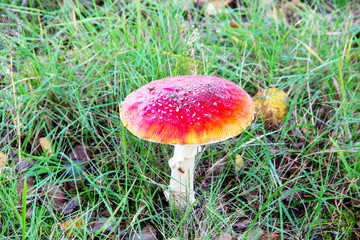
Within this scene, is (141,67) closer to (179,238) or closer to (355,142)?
(179,238)

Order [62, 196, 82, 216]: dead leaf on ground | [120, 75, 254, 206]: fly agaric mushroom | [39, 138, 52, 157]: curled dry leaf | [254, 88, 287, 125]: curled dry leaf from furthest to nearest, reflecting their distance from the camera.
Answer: [254, 88, 287, 125]: curled dry leaf
[39, 138, 52, 157]: curled dry leaf
[62, 196, 82, 216]: dead leaf on ground
[120, 75, 254, 206]: fly agaric mushroom

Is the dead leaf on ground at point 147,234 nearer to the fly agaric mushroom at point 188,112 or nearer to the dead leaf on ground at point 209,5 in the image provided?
the fly agaric mushroom at point 188,112

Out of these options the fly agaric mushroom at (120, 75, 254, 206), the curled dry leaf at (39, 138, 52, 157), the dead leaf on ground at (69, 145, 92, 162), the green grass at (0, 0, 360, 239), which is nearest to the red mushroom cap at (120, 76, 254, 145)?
the fly agaric mushroom at (120, 75, 254, 206)

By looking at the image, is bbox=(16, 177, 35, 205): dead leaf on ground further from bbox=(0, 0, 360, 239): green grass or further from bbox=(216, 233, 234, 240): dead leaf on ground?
bbox=(216, 233, 234, 240): dead leaf on ground

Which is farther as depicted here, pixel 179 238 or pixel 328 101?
pixel 328 101

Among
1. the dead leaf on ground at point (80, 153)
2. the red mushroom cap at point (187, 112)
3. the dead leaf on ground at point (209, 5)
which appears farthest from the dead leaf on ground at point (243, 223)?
the dead leaf on ground at point (209, 5)

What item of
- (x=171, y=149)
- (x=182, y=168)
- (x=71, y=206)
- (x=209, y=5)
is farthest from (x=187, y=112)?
(x=209, y=5)

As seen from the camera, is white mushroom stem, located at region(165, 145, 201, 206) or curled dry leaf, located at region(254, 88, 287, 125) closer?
white mushroom stem, located at region(165, 145, 201, 206)

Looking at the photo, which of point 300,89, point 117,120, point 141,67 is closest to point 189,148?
point 117,120
